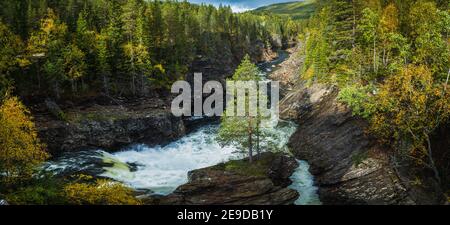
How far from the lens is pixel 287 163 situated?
44.5 m

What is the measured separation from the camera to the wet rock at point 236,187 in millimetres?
34781

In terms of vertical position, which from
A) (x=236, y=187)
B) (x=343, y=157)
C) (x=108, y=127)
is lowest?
(x=236, y=187)

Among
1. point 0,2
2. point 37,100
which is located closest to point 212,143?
point 37,100

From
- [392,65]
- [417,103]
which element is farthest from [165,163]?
[417,103]

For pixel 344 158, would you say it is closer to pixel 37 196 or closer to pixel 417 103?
pixel 417 103

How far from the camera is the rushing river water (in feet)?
137

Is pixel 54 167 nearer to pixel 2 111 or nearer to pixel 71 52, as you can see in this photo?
pixel 2 111

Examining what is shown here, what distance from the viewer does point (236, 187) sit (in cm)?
3669

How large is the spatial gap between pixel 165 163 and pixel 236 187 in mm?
16272

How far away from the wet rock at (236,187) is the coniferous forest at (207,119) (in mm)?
168

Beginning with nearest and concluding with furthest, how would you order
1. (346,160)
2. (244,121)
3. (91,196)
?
(91,196), (346,160), (244,121)

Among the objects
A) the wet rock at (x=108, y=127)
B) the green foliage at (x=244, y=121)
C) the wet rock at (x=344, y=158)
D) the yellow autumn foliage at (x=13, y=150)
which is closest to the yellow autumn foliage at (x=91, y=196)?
the yellow autumn foliage at (x=13, y=150)

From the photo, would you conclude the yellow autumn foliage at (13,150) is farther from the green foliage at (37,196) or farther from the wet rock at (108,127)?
the wet rock at (108,127)

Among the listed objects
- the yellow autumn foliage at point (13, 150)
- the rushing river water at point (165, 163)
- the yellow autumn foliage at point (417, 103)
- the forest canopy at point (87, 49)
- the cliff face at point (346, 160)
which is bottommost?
the rushing river water at point (165, 163)
